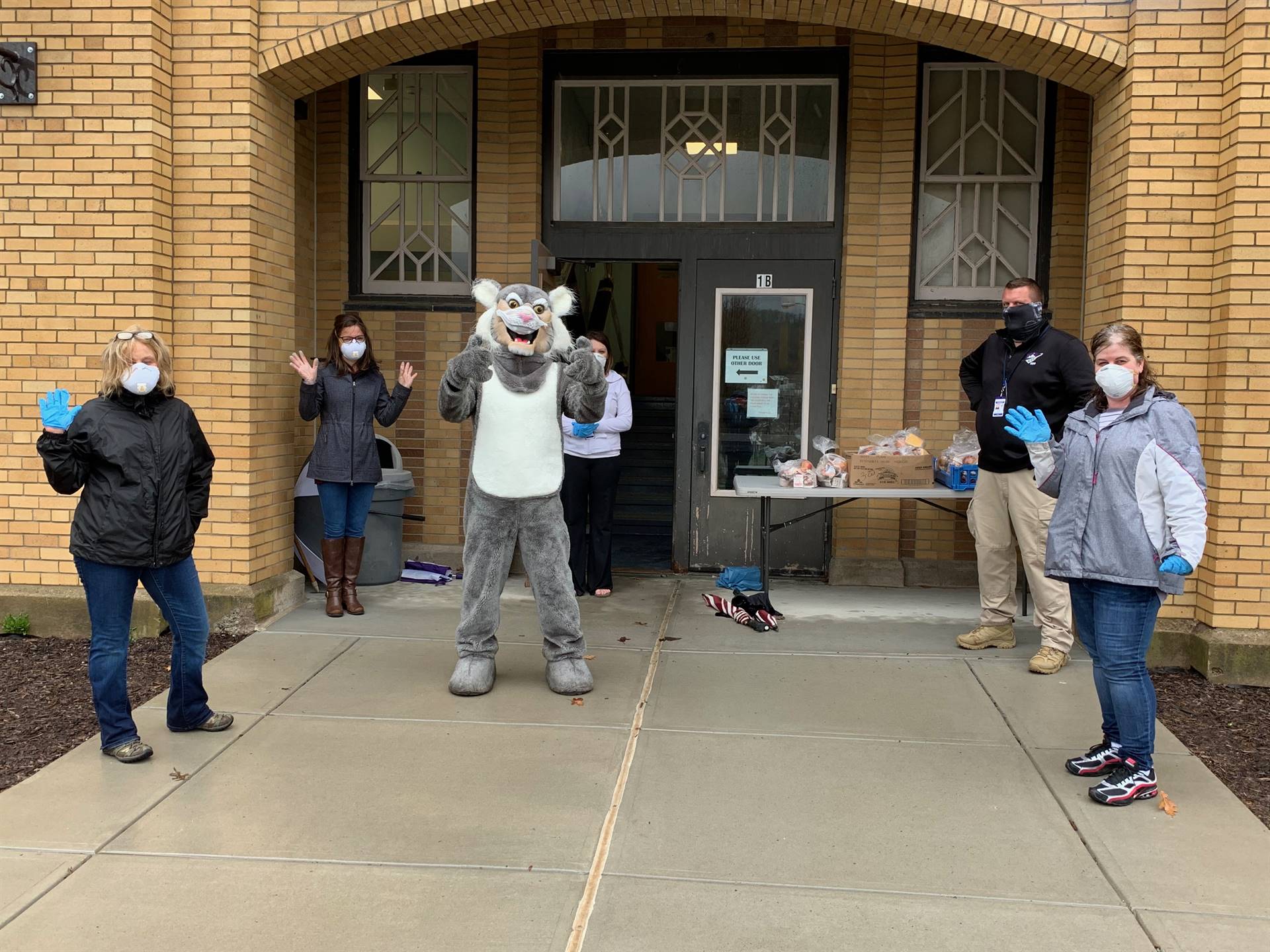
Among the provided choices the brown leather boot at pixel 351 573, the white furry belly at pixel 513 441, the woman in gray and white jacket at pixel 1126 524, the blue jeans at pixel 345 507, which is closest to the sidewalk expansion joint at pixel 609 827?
the white furry belly at pixel 513 441

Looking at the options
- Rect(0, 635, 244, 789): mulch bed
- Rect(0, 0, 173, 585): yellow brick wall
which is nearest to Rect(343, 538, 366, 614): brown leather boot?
Rect(0, 635, 244, 789): mulch bed

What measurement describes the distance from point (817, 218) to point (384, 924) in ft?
20.9

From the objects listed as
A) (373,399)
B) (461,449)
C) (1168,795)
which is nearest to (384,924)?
(1168,795)

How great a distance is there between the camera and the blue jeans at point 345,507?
712 cm

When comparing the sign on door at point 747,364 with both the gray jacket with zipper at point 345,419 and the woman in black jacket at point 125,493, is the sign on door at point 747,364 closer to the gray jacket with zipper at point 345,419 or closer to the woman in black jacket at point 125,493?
the gray jacket with zipper at point 345,419

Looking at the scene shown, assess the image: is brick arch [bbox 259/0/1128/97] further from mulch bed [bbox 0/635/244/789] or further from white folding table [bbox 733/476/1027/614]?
mulch bed [bbox 0/635/244/789]

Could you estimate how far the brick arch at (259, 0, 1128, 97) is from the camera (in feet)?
20.5

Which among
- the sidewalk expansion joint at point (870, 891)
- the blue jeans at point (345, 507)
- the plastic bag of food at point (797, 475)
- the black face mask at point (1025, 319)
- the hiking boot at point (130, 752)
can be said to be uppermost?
the black face mask at point (1025, 319)

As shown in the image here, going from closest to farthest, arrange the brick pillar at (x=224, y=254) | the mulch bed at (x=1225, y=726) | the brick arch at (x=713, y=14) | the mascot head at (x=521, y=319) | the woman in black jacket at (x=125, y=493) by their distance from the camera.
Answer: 1. the woman in black jacket at (x=125, y=493)
2. the mulch bed at (x=1225, y=726)
3. the mascot head at (x=521, y=319)
4. the brick arch at (x=713, y=14)
5. the brick pillar at (x=224, y=254)

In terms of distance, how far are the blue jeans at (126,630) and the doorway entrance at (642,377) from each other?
3.02 meters

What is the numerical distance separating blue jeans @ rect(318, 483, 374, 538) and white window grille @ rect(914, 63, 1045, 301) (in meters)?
4.29

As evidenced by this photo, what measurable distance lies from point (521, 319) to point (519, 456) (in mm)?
659

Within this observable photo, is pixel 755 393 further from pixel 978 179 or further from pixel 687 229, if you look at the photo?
pixel 978 179

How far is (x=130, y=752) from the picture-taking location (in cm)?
457
